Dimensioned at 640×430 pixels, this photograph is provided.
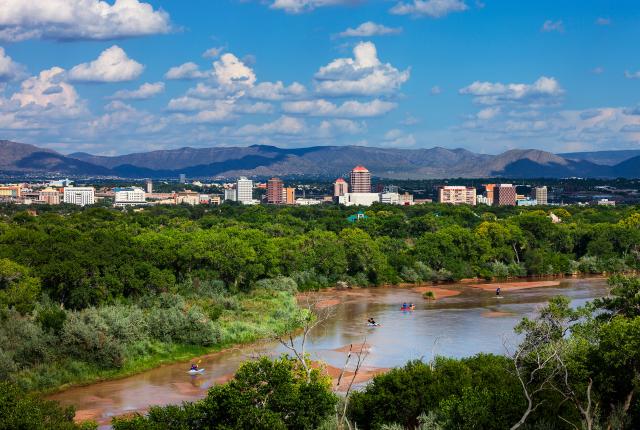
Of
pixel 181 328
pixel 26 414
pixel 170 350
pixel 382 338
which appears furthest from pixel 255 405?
pixel 382 338

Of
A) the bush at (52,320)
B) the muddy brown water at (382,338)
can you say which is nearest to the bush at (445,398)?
the muddy brown water at (382,338)

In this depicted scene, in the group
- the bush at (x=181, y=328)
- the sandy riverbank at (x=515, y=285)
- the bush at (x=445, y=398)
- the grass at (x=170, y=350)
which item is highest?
the bush at (x=445, y=398)

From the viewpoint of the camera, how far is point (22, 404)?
24.0m

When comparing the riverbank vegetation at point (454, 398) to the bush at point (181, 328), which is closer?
the riverbank vegetation at point (454, 398)

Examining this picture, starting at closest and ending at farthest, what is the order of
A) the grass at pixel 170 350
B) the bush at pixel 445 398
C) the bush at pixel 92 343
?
the bush at pixel 445 398, the grass at pixel 170 350, the bush at pixel 92 343

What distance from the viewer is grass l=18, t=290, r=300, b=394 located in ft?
124

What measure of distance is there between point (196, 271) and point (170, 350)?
1753 centimetres

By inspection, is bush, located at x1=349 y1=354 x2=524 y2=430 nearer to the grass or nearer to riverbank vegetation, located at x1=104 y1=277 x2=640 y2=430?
riverbank vegetation, located at x1=104 y1=277 x2=640 y2=430

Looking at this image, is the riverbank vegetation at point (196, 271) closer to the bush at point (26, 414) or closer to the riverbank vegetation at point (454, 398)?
the bush at point (26, 414)

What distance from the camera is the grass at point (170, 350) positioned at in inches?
1486

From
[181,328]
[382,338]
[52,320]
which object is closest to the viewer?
[52,320]

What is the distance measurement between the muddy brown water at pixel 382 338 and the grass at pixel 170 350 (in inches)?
24.7

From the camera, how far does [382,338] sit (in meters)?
49.1

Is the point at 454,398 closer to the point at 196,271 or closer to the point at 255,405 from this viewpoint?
the point at 255,405
